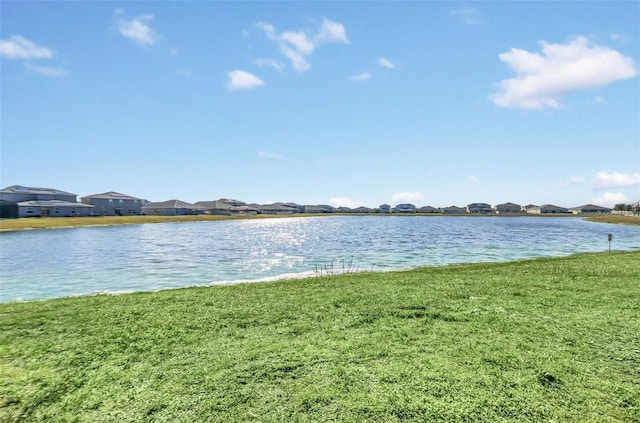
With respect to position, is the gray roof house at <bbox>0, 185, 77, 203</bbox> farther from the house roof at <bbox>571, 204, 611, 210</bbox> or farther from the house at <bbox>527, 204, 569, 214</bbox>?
the house roof at <bbox>571, 204, 611, 210</bbox>

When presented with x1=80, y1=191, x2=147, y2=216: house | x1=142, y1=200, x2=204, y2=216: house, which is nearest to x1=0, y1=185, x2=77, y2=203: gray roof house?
x1=80, y1=191, x2=147, y2=216: house

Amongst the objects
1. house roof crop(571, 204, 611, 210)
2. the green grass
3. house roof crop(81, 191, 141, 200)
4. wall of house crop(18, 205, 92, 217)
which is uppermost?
house roof crop(81, 191, 141, 200)

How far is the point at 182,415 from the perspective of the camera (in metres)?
3.90

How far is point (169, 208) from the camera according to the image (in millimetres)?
124750

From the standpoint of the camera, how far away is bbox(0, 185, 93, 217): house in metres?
78.8

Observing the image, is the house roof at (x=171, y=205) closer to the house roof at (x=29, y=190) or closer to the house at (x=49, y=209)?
the house roof at (x=29, y=190)

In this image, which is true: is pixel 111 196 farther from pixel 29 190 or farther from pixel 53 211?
pixel 53 211

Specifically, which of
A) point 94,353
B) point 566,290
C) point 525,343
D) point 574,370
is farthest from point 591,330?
point 94,353

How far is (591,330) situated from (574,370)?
205 centimetres

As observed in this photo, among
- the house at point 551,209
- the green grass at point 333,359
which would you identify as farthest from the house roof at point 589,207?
the green grass at point 333,359

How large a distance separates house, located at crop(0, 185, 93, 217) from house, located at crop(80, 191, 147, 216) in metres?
6.39

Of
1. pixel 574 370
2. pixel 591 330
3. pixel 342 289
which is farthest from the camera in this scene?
pixel 342 289

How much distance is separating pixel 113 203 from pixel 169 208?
73.0 feet

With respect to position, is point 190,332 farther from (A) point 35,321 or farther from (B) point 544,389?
(B) point 544,389
